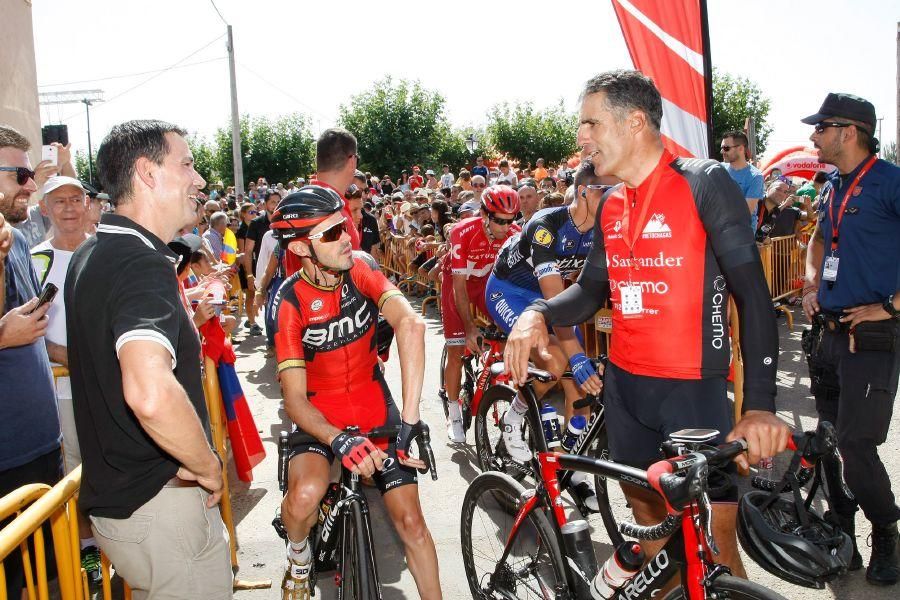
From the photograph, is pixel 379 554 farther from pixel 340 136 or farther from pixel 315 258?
pixel 340 136

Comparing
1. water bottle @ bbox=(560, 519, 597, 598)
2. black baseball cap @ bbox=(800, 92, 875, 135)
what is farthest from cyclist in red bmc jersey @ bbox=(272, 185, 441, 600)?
black baseball cap @ bbox=(800, 92, 875, 135)

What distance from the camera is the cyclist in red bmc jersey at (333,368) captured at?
327 centimetres

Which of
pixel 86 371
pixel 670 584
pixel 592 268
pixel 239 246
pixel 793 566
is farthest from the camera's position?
pixel 239 246

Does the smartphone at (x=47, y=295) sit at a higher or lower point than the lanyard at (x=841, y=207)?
lower

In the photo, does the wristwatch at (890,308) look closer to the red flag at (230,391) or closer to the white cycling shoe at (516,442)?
the white cycling shoe at (516,442)

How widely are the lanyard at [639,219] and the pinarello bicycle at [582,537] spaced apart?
34.0 inches

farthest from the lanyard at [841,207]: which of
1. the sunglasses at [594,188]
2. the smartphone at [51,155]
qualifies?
the smartphone at [51,155]

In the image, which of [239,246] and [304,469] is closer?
[304,469]

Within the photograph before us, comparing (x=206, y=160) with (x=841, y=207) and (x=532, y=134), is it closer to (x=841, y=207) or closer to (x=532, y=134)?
(x=532, y=134)

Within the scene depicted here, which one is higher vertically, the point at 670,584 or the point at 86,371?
the point at 86,371

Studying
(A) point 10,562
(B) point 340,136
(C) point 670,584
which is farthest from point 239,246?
(C) point 670,584

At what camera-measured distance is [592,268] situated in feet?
10.7

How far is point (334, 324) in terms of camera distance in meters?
3.62

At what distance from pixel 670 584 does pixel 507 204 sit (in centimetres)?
411
